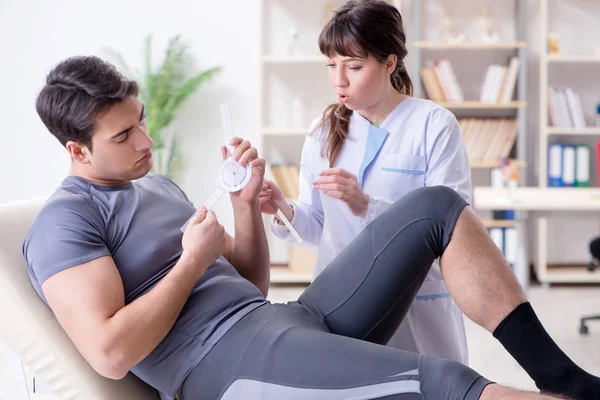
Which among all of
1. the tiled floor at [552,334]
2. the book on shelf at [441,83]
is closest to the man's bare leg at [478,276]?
the tiled floor at [552,334]

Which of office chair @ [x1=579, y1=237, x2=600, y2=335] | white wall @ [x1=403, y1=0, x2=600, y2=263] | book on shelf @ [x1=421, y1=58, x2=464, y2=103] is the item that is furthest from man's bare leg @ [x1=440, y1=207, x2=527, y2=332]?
white wall @ [x1=403, y1=0, x2=600, y2=263]

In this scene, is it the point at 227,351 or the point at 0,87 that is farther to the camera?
the point at 0,87

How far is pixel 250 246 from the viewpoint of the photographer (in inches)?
68.9

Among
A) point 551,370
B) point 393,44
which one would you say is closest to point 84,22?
point 393,44

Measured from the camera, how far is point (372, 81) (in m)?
1.75

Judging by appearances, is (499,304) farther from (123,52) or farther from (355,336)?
(123,52)

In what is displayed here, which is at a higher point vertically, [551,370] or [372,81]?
[372,81]

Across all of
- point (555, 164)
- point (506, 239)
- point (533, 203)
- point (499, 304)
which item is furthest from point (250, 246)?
point (555, 164)

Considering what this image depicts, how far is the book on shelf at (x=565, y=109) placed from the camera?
436cm

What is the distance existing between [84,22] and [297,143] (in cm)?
153

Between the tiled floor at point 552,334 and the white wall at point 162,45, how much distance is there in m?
0.58

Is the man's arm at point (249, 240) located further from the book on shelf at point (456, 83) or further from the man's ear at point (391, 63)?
the book on shelf at point (456, 83)

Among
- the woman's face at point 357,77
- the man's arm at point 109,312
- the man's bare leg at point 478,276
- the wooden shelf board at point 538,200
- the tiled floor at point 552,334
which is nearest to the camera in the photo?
the man's arm at point 109,312

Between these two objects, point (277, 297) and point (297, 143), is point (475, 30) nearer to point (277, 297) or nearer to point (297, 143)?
point (297, 143)
